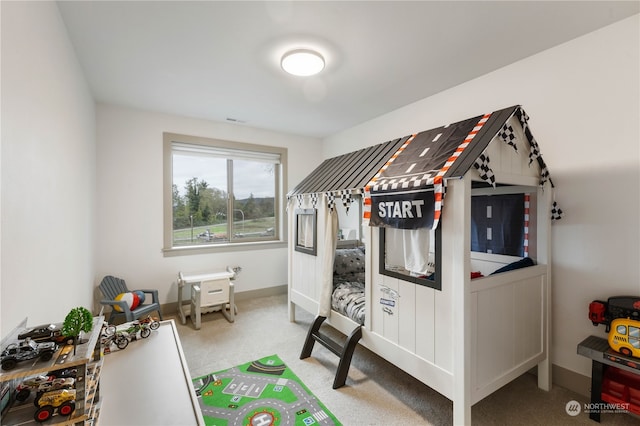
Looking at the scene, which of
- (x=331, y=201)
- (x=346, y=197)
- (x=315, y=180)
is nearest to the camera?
(x=346, y=197)

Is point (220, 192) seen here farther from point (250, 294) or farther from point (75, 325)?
point (75, 325)

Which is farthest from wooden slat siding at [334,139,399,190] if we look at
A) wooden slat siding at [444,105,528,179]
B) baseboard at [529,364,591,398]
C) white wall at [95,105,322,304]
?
white wall at [95,105,322,304]

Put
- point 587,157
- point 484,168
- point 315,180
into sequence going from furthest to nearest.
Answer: point 315,180, point 587,157, point 484,168

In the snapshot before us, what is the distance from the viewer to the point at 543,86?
2.36 m

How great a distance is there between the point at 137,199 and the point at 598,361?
4.78m

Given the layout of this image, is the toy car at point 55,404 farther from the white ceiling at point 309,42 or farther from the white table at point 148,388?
the white ceiling at point 309,42

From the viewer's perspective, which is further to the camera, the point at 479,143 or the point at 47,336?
the point at 479,143

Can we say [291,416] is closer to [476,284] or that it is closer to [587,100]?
[476,284]

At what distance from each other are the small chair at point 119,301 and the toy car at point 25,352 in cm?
226

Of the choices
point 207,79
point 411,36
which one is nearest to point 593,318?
point 411,36

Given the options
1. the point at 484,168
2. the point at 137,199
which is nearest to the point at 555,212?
the point at 484,168

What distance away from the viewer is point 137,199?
3686 millimetres

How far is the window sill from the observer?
153 inches

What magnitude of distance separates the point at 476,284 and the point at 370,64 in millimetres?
2009
